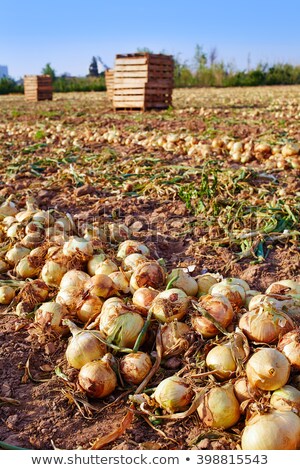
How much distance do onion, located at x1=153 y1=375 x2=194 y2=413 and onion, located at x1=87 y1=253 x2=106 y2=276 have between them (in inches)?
37.6

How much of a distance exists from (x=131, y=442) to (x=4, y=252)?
171 centimetres

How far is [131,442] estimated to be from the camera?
155cm

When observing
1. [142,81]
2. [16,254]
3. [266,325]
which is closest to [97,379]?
[266,325]

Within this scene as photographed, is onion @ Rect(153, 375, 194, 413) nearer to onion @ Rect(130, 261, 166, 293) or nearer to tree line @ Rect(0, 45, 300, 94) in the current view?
onion @ Rect(130, 261, 166, 293)

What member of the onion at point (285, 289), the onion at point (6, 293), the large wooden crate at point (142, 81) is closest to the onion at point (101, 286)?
the onion at point (6, 293)

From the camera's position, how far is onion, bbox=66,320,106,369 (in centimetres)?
183

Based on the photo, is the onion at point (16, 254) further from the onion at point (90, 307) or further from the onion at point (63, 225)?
the onion at point (90, 307)

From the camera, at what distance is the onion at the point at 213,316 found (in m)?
→ 1.83

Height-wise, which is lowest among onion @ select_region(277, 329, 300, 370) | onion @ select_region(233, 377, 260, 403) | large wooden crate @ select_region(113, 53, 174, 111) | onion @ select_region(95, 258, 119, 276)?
onion @ select_region(233, 377, 260, 403)

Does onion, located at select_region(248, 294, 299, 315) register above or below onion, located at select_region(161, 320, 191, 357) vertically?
above

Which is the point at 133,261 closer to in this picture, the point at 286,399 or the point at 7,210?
the point at 286,399

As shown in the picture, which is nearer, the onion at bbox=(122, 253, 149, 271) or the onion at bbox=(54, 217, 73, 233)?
the onion at bbox=(122, 253, 149, 271)

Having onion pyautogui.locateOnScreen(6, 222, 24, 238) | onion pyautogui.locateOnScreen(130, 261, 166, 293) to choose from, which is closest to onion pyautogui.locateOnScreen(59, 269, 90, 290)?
onion pyautogui.locateOnScreen(130, 261, 166, 293)

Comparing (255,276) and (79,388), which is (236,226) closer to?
(255,276)
